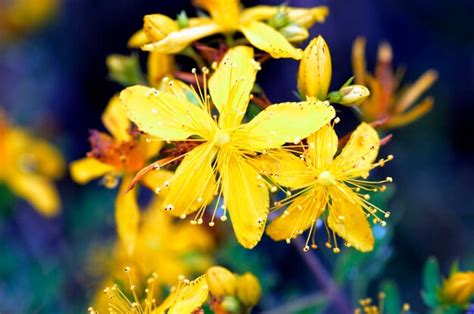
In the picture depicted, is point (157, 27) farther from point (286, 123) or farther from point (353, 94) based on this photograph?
point (353, 94)

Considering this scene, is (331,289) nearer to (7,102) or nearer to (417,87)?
(417,87)

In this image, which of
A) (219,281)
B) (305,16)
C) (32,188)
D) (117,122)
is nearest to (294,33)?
(305,16)

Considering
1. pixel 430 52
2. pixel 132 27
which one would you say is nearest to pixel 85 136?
pixel 132 27

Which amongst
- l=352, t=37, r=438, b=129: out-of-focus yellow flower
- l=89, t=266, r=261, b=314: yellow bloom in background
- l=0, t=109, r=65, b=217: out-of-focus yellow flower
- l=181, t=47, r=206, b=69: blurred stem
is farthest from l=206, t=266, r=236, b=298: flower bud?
l=0, t=109, r=65, b=217: out-of-focus yellow flower

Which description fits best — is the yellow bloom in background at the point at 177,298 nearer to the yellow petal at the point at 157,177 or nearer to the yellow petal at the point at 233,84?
the yellow petal at the point at 157,177

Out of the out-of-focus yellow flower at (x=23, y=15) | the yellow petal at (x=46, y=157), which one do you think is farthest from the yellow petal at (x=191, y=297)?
the out-of-focus yellow flower at (x=23, y=15)

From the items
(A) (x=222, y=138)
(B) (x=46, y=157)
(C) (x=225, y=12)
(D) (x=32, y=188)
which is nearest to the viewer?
(A) (x=222, y=138)
